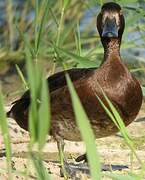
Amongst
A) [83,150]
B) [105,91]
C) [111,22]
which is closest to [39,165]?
[105,91]

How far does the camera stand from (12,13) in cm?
893

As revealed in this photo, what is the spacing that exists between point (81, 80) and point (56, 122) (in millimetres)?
308

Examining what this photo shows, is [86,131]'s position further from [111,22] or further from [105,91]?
[111,22]

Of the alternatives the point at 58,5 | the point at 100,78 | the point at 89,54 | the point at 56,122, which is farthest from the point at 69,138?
the point at 58,5

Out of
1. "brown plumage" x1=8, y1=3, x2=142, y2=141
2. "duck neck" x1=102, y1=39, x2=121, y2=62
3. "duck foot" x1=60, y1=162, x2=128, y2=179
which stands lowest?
"duck foot" x1=60, y1=162, x2=128, y2=179

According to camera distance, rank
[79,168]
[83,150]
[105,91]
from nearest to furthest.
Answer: [105,91], [79,168], [83,150]

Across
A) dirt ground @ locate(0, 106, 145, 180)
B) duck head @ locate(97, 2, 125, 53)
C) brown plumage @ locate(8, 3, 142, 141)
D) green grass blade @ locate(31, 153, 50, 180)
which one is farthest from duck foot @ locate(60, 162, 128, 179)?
green grass blade @ locate(31, 153, 50, 180)

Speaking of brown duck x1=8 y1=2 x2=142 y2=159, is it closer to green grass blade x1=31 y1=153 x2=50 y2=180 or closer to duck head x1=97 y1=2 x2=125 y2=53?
duck head x1=97 y1=2 x2=125 y2=53

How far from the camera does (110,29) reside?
4684 millimetres

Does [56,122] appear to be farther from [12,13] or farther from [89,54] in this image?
[12,13]

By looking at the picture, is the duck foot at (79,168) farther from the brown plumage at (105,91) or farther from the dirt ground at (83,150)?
the brown plumage at (105,91)

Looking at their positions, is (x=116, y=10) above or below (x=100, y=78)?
above

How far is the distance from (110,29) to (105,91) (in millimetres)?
384

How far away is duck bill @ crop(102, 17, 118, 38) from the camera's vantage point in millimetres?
4672
